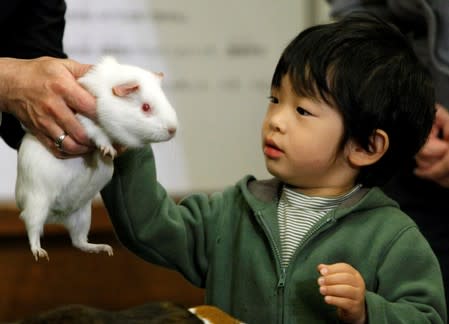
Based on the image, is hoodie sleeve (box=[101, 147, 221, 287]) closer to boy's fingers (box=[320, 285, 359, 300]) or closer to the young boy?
the young boy

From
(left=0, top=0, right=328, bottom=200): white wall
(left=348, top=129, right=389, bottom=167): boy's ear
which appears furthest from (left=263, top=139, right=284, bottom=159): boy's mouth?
(left=0, top=0, right=328, bottom=200): white wall

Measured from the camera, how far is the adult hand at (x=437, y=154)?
1.43 metres

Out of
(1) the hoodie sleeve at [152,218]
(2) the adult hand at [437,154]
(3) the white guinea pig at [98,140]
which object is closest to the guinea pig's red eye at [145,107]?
(3) the white guinea pig at [98,140]

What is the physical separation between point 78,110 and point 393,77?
18.2 inches

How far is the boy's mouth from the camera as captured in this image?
1.06 metres

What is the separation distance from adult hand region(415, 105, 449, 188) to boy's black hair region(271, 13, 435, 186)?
1.04 ft

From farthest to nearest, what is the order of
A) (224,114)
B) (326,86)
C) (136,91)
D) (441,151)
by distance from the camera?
(224,114) → (441,151) → (326,86) → (136,91)

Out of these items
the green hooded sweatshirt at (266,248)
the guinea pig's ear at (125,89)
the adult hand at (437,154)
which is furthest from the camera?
the adult hand at (437,154)

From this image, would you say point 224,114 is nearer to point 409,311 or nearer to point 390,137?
point 390,137

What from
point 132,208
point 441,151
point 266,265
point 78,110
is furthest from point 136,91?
point 441,151

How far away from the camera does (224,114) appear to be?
234 cm

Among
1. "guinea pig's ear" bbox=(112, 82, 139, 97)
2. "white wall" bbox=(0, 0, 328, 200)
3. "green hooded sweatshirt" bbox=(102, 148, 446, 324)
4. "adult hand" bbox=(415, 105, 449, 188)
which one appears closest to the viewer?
"guinea pig's ear" bbox=(112, 82, 139, 97)

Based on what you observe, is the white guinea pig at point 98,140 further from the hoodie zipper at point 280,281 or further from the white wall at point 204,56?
the white wall at point 204,56

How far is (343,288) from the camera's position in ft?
3.07
